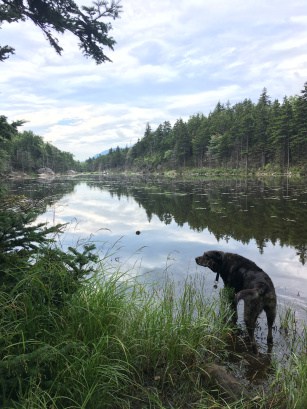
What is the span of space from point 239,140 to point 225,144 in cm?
534

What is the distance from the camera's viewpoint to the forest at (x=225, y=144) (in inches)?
2530

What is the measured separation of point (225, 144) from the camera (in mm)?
86938

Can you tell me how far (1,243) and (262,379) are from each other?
11.9 ft

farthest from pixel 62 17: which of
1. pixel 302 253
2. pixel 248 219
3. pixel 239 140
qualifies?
pixel 239 140

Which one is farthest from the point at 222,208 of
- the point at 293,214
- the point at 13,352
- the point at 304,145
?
the point at 304,145

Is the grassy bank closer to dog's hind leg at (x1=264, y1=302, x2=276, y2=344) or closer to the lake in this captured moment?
dog's hind leg at (x1=264, y1=302, x2=276, y2=344)

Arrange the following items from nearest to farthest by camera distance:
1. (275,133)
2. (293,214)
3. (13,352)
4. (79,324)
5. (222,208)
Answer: (13,352)
(79,324)
(293,214)
(222,208)
(275,133)

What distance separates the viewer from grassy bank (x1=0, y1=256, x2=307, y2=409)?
280 cm

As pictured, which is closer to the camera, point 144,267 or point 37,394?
point 37,394

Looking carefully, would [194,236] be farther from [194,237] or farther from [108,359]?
[108,359]

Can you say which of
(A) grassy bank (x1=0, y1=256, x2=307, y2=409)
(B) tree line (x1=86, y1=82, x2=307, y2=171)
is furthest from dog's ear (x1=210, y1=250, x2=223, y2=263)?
(B) tree line (x1=86, y1=82, x2=307, y2=171)

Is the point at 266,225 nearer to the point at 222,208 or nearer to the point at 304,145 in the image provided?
the point at 222,208

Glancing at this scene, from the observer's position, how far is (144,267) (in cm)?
934

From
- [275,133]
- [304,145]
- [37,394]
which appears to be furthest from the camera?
[275,133]
